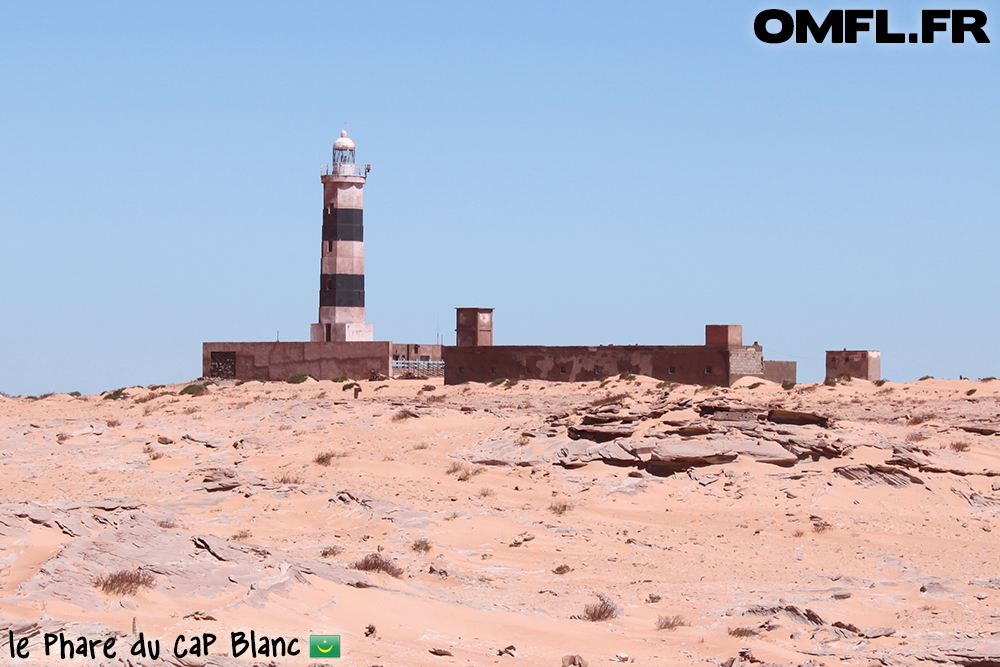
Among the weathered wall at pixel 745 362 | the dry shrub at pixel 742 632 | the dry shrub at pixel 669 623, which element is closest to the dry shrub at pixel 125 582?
the dry shrub at pixel 669 623

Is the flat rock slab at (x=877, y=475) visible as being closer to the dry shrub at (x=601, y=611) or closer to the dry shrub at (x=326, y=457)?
the dry shrub at (x=326, y=457)

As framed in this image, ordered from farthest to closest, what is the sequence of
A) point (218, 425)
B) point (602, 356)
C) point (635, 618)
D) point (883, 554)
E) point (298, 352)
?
point (298, 352) < point (602, 356) < point (218, 425) < point (883, 554) < point (635, 618)

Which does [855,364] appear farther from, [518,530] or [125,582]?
[125,582]

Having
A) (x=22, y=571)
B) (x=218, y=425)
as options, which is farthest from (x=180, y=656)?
(x=218, y=425)

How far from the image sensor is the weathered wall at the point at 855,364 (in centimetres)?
3894

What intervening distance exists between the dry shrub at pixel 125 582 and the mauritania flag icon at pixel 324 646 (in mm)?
1486

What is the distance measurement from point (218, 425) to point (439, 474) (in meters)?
7.39

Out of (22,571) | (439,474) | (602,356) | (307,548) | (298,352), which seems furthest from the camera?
(298,352)

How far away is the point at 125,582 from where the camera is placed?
8234mm

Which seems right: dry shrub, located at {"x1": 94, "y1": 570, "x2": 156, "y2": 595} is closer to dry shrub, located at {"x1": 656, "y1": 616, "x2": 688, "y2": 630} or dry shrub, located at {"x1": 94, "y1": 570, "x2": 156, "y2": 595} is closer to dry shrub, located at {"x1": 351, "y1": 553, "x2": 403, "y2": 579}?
dry shrub, located at {"x1": 351, "y1": 553, "x2": 403, "y2": 579}

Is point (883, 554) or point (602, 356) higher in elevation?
point (602, 356)

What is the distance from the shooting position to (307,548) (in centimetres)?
1371

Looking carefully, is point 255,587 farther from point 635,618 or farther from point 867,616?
point 867,616

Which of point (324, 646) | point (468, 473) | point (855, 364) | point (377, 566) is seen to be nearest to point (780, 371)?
point (855, 364)
